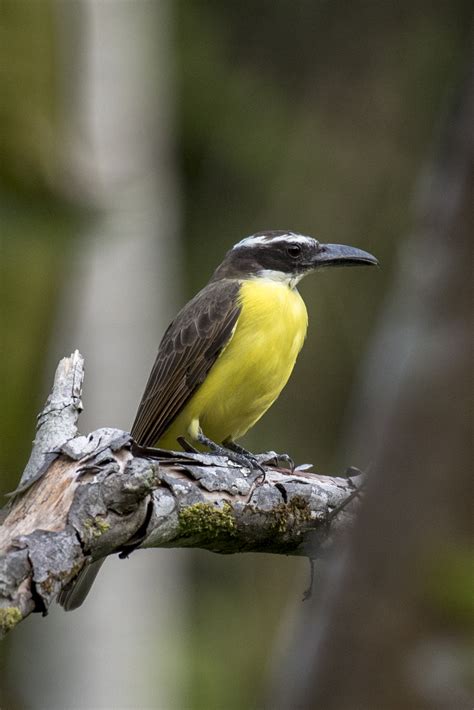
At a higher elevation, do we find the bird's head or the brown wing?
the bird's head

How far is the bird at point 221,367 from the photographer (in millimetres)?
6074

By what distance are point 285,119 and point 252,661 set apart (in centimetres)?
701

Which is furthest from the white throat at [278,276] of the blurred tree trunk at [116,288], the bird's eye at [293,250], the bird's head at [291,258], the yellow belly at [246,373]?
the blurred tree trunk at [116,288]

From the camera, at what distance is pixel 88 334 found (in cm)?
904

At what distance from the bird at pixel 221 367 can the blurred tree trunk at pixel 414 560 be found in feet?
13.3

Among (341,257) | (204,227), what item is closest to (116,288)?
(341,257)

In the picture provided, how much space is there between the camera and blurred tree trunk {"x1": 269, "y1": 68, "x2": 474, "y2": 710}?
5.24 feet

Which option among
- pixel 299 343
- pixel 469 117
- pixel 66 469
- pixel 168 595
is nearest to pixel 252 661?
pixel 168 595

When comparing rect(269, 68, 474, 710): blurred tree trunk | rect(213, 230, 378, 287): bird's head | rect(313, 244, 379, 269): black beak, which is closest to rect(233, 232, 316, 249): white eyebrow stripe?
rect(213, 230, 378, 287): bird's head

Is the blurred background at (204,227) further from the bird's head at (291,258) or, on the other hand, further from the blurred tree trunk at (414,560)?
the bird's head at (291,258)

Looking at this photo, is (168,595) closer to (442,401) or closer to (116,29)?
(116,29)

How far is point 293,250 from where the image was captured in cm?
670

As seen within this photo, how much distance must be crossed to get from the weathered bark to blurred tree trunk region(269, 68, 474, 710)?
161 cm

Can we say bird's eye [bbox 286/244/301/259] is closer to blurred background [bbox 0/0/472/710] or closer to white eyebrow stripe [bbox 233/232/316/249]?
white eyebrow stripe [bbox 233/232/316/249]
